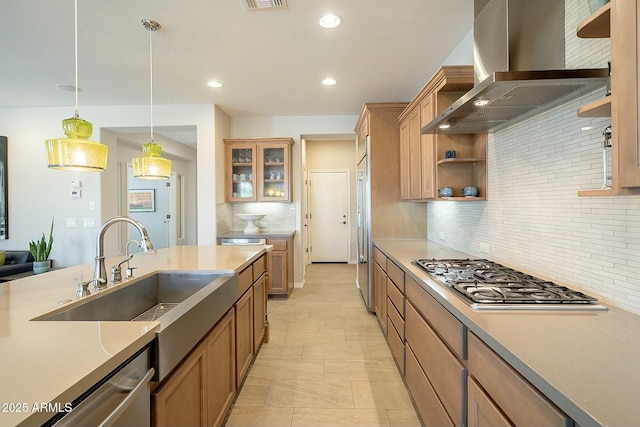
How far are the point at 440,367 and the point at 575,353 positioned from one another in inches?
25.8

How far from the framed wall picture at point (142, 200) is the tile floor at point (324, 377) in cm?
469

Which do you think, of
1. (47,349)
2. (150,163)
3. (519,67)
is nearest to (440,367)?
(47,349)

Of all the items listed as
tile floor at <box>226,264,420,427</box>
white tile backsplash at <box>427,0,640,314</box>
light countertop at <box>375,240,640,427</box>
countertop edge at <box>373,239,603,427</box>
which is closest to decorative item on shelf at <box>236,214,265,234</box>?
tile floor at <box>226,264,420,427</box>

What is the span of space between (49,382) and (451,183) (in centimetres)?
250

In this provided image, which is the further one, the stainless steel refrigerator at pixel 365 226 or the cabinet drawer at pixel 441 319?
the stainless steel refrigerator at pixel 365 226

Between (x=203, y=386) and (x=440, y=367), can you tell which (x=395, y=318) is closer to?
(x=440, y=367)

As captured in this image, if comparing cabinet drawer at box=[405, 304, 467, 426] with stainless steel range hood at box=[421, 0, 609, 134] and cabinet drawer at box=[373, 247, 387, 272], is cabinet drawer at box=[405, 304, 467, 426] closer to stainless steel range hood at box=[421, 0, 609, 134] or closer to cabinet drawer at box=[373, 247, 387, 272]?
cabinet drawer at box=[373, 247, 387, 272]

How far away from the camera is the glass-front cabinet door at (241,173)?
4.36 metres

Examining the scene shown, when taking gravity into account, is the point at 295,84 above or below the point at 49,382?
above

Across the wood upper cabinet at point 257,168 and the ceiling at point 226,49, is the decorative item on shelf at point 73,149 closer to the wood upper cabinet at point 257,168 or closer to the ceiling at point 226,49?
the ceiling at point 226,49

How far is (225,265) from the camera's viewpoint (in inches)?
74.5

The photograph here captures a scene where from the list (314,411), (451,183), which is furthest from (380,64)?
(314,411)

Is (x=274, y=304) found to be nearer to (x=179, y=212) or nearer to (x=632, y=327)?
(x=632, y=327)

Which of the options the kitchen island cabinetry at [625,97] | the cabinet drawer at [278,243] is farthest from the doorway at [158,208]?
the kitchen island cabinetry at [625,97]
